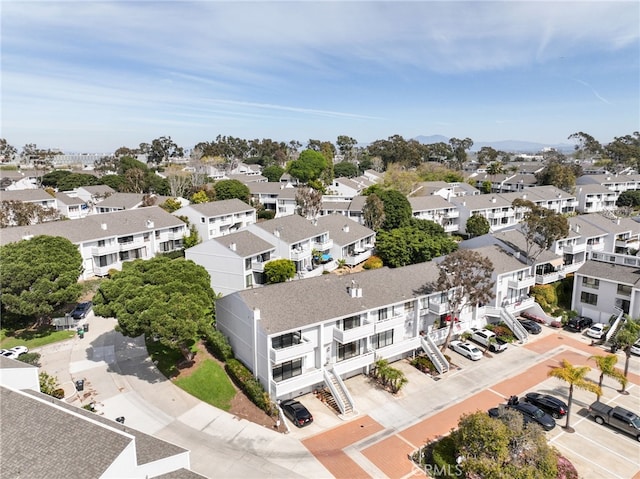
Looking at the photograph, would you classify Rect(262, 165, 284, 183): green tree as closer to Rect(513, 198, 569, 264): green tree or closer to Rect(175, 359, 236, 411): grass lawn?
Rect(513, 198, 569, 264): green tree

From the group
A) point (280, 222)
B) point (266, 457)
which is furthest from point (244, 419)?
point (280, 222)

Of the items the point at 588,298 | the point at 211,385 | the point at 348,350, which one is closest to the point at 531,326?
the point at 588,298

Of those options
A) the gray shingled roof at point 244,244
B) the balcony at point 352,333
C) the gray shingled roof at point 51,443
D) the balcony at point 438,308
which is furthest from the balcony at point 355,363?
the gray shingled roof at point 244,244

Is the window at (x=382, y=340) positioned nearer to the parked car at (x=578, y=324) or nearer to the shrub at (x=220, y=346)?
the shrub at (x=220, y=346)

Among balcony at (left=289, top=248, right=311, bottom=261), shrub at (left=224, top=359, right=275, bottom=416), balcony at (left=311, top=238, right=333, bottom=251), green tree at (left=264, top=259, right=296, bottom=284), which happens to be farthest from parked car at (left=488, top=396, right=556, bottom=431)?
balcony at (left=311, top=238, right=333, bottom=251)

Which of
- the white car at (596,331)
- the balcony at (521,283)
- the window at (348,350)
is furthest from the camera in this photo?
the balcony at (521,283)

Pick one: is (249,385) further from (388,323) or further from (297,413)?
(388,323)
